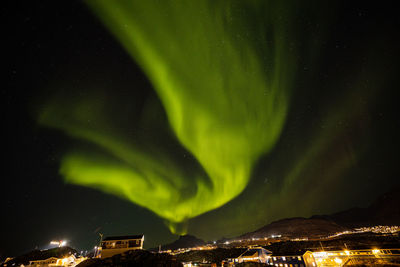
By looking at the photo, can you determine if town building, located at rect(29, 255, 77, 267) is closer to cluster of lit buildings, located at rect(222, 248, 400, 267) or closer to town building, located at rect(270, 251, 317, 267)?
town building, located at rect(270, 251, 317, 267)

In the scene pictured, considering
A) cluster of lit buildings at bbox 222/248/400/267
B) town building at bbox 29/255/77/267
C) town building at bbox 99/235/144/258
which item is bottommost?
cluster of lit buildings at bbox 222/248/400/267

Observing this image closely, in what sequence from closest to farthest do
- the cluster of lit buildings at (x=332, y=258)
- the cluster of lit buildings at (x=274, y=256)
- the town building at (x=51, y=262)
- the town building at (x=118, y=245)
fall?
the town building at (x=118, y=245) → the cluster of lit buildings at (x=274, y=256) → the town building at (x=51, y=262) → the cluster of lit buildings at (x=332, y=258)

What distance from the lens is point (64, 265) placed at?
5253cm

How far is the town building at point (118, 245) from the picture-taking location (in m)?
49.4

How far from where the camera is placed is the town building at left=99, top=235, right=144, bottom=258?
49.4 metres

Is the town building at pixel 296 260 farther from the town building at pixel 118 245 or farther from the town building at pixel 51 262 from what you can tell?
the town building at pixel 51 262

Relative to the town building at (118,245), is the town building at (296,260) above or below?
below

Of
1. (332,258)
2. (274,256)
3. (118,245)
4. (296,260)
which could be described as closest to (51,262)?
(118,245)

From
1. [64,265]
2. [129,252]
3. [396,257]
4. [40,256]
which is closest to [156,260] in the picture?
[129,252]

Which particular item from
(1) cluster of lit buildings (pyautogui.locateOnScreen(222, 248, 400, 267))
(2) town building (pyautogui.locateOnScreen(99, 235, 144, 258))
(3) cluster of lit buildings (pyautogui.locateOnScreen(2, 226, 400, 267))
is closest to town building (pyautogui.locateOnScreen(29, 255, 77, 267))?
(3) cluster of lit buildings (pyautogui.locateOnScreen(2, 226, 400, 267))

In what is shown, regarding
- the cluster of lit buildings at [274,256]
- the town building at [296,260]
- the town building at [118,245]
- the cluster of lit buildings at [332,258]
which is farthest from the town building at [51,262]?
the cluster of lit buildings at [332,258]

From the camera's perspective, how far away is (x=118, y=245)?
50.2 metres

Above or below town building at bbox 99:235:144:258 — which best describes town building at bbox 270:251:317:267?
below

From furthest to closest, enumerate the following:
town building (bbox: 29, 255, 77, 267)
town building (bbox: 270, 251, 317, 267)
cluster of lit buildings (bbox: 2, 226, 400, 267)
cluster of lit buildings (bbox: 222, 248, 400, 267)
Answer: town building (bbox: 270, 251, 317, 267) < cluster of lit buildings (bbox: 222, 248, 400, 267) < town building (bbox: 29, 255, 77, 267) < cluster of lit buildings (bbox: 2, 226, 400, 267)
